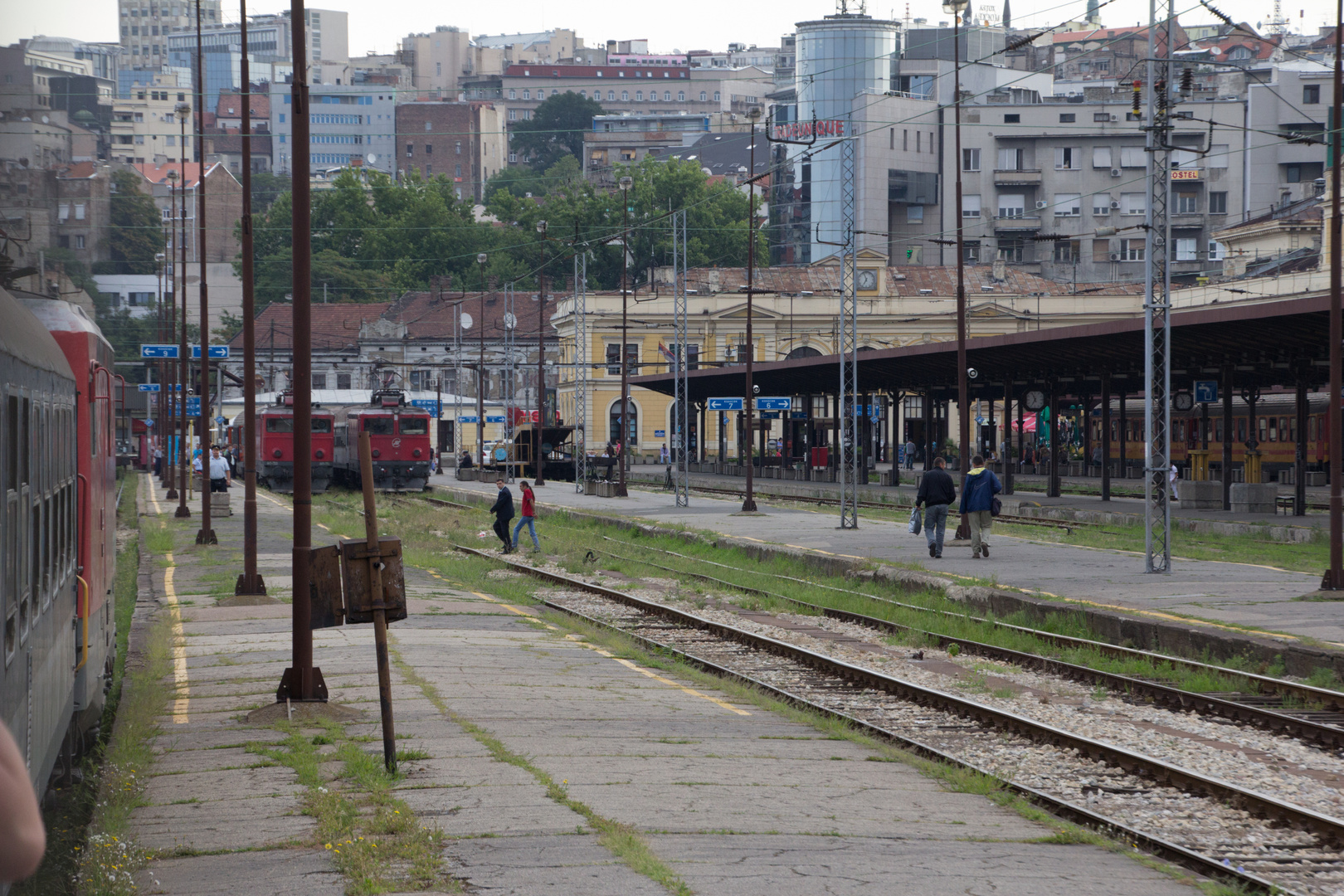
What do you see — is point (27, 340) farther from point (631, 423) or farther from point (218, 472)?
point (631, 423)

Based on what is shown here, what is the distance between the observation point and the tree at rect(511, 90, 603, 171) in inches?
7426

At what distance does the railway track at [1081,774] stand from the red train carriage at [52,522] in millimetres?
5771

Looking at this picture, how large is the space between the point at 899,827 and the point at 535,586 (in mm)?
15657

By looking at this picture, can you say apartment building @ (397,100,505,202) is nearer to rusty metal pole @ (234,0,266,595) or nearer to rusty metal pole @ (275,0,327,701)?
rusty metal pole @ (234,0,266,595)

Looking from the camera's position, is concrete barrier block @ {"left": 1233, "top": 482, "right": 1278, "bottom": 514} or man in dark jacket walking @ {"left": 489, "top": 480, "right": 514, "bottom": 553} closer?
man in dark jacket walking @ {"left": 489, "top": 480, "right": 514, "bottom": 553}

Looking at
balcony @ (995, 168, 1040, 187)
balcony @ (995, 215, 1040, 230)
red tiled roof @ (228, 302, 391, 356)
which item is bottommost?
red tiled roof @ (228, 302, 391, 356)

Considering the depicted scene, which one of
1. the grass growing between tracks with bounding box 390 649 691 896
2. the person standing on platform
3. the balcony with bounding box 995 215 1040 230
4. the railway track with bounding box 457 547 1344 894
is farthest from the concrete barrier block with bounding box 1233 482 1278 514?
the balcony with bounding box 995 215 1040 230

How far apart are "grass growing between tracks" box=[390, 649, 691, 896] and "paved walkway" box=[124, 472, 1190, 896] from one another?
62 millimetres

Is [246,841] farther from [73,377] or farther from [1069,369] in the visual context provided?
[1069,369]

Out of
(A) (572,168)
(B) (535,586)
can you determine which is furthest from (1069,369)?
(A) (572,168)

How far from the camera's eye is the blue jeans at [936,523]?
963 inches

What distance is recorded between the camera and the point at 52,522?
709 cm

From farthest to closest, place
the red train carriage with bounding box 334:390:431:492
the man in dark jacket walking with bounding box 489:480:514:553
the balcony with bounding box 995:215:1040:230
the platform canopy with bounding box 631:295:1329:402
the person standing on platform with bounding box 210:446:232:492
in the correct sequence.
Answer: the balcony with bounding box 995:215:1040:230, the red train carriage with bounding box 334:390:431:492, the person standing on platform with bounding box 210:446:232:492, the platform canopy with bounding box 631:295:1329:402, the man in dark jacket walking with bounding box 489:480:514:553

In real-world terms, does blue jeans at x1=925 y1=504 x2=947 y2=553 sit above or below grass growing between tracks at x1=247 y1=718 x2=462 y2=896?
above
